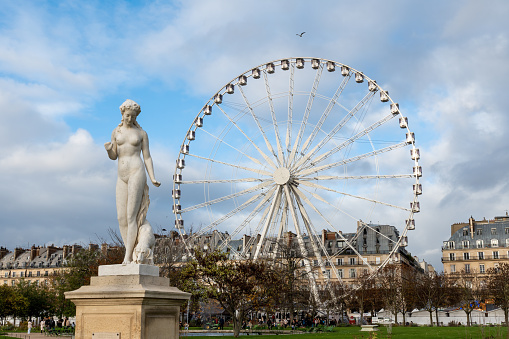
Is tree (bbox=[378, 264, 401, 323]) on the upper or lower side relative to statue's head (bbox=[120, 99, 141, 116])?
lower

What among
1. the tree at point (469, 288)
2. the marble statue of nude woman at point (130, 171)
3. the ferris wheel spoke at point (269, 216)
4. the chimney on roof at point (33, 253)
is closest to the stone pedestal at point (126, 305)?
the marble statue of nude woman at point (130, 171)

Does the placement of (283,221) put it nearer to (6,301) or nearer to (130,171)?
(130,171)

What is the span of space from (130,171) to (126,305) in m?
2.33

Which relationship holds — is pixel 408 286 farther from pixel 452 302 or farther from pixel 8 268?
pixel 8 268

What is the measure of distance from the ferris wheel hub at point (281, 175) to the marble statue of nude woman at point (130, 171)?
29032 mm

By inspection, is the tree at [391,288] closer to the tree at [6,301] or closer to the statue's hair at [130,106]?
the tree at [6,301]

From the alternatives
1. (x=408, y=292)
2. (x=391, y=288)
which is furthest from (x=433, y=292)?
(x=408, y=292)

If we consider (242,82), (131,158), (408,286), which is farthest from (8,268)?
(131,158)

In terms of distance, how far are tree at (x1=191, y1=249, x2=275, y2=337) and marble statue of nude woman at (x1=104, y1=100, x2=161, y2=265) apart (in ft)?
70.2

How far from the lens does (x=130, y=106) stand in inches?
380

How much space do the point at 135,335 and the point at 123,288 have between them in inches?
28.1

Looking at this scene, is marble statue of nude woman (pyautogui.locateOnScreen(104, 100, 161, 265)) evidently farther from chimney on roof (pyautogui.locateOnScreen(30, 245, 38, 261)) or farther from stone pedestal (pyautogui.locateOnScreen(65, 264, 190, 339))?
chimney on roof (pyautogui.locateOnScreen(30, 245, 38, 261))

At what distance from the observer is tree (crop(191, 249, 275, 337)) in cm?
3103

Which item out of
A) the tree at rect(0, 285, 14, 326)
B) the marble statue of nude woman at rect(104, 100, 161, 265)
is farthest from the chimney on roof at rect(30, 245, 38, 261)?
the marble statue of nude woman at rect(104, 100, 161, 265)
